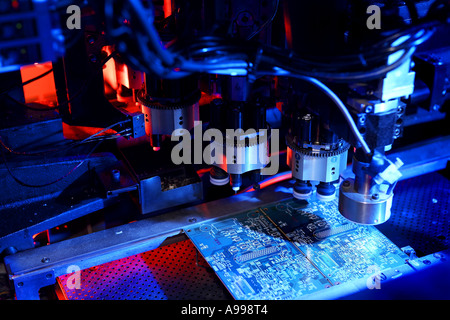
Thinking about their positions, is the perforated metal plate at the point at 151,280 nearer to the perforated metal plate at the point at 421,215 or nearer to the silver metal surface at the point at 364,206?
the silver metal surface at the point at 364,206

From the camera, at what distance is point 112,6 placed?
58.3 inches

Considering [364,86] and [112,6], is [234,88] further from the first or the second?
[112,6]

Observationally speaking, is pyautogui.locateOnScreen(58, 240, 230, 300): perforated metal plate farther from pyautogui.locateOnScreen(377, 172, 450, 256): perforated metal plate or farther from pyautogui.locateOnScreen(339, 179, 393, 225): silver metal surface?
pyautogui.locateOnScreen(377, 172, 450, 256): perforated metal plate

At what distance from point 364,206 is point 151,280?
2.64 feet

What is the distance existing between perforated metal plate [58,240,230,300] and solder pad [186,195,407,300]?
9cm

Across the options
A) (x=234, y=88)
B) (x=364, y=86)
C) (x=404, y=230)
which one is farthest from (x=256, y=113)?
(x=404, y=230)

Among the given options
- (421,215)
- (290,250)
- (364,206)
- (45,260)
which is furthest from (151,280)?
(421,215)

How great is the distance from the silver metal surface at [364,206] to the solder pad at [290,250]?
0.14 meters

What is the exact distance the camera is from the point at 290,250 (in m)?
2.12

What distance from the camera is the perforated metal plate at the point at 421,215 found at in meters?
2.26

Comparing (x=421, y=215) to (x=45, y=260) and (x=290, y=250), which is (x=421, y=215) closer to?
(x=290, y=250)

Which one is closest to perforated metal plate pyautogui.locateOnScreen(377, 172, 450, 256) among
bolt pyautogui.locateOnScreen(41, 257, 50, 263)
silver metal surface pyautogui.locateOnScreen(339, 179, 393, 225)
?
silver metal surface pyautogui.locateOnScreen(339, 179, 393, 225)

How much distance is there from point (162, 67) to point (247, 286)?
827mm
